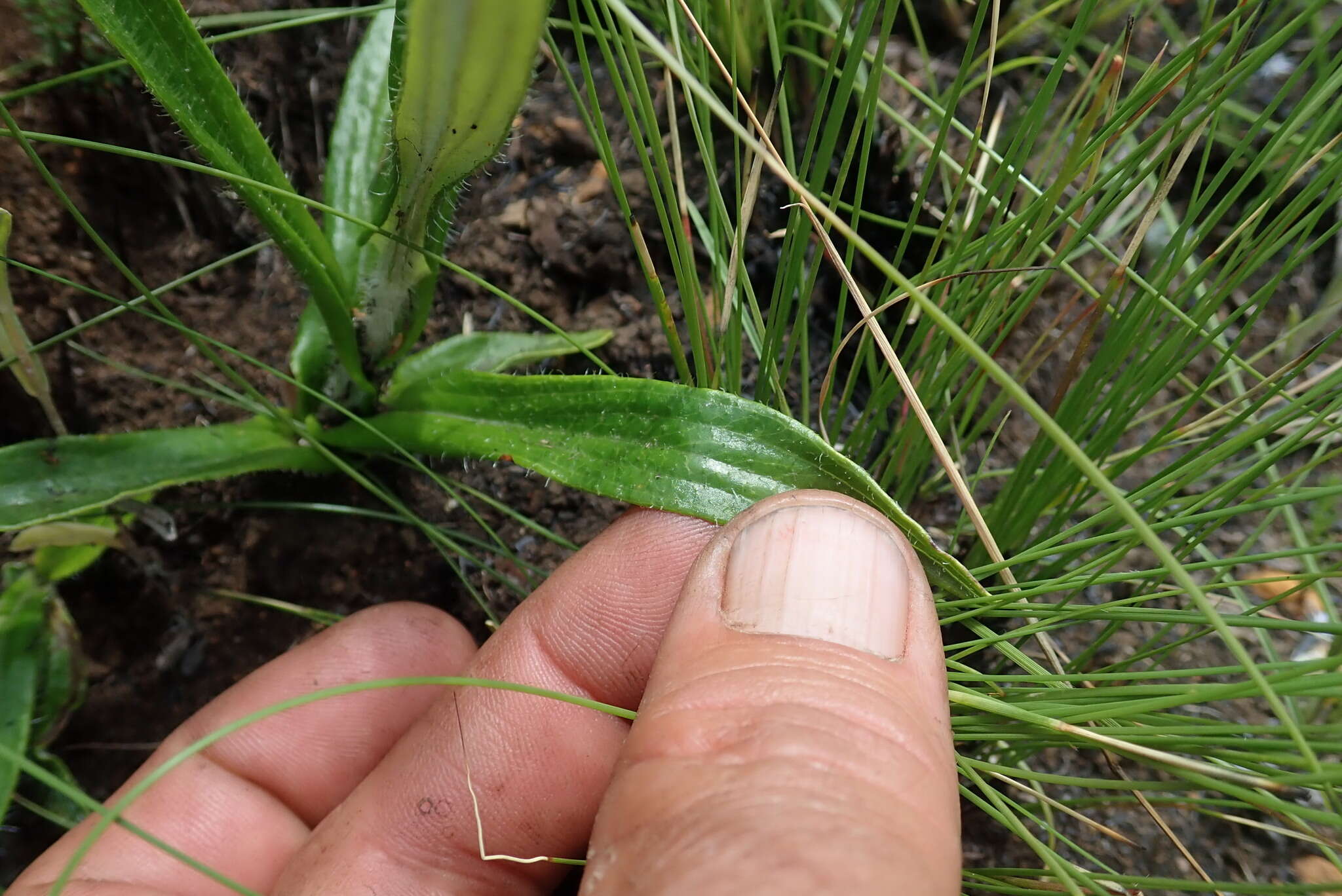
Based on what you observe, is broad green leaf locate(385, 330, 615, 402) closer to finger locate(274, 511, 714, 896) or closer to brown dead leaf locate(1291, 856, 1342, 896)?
finger locate(274, 511, 714, 896)

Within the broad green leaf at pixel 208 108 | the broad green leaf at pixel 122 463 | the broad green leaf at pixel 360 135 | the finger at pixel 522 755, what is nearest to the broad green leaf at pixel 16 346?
the broad green leaf at pixel 122 463

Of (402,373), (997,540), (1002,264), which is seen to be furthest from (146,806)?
(1002,264)

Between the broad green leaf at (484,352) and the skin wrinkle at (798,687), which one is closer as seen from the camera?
the skin wrinkle at (798,687)

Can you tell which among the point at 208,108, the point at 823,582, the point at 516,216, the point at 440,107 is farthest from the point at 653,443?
the point at 516,216

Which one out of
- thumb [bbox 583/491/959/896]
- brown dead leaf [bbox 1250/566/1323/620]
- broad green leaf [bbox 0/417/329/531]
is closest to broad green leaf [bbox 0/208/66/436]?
broad green leaf [bbox 0/417/329/531]

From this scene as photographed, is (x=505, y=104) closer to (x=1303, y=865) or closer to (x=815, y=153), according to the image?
(x=815, y=153)

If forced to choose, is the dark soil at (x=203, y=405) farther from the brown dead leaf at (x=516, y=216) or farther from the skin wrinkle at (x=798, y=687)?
the skin wrinkle at (x=798, y=687)
